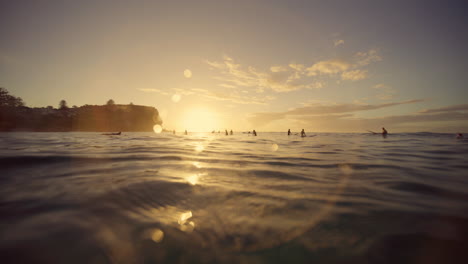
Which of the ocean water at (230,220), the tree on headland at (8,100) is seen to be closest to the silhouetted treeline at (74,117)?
→ the tree on headland at (8,100)

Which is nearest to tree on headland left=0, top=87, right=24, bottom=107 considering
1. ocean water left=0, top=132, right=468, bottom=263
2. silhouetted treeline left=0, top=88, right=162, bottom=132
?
silhouetted treeline left=0, top=88, right=162, bottom=132

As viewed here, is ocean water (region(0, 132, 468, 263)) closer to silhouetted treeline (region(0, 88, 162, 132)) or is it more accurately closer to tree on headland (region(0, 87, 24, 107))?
silhouetted treeline (region(0, 88, 162, 132))

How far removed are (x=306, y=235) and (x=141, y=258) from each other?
1743 mm

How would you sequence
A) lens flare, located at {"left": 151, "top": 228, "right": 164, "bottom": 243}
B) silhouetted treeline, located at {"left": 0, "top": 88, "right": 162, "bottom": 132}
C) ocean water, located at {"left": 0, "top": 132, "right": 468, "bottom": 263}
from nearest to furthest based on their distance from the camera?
1. ocean water, located at {"left": 0, "top": 132, "right": 468, "bottom": 263}
2. lens flare, located at {"left": 151, "top": 228, "right": 164, "bottom": 243}
3. silhouetted treeline, located at {"left": 0, "top": 88, "right": 162, "bottom": 132}

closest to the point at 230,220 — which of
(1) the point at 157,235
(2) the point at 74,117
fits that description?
(1) the point at 157,235

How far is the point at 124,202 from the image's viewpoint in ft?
9.57

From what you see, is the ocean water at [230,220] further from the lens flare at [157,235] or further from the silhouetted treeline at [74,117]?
the silhouetted treeline at [74,117]

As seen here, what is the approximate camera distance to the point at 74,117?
235 ft

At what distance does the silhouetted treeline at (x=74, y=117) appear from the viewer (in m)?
Answer: 57.9

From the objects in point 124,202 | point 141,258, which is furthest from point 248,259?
point 124,202

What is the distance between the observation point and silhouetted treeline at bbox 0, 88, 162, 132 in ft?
190

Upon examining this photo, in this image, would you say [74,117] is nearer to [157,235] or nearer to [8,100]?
[8,100]

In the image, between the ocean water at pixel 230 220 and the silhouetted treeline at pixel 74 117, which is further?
the silhouetted treeline at pixel 74 117

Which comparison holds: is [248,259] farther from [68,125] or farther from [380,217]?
[68,125]
